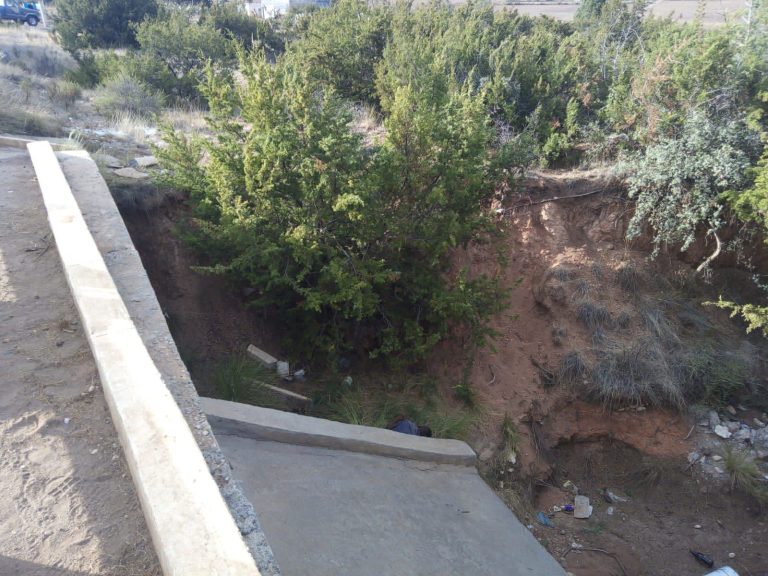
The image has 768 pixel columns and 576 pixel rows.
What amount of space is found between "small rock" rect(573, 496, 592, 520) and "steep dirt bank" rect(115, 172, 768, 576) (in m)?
0.09

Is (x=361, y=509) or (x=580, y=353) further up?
(x=580, y=353)

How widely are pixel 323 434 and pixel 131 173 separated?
15.5 feet

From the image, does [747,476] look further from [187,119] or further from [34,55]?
[34,55]

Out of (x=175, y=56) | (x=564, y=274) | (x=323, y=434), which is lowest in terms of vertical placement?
(x=323, y=434)

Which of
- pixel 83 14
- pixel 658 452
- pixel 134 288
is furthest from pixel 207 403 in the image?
pixel 83 14

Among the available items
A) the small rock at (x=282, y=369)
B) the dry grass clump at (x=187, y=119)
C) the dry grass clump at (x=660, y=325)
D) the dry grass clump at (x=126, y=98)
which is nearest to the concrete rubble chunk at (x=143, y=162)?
the dry grass clump at (x=187, y=119)

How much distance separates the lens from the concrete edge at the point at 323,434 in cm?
472

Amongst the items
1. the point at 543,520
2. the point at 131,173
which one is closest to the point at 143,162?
the point at 131,173

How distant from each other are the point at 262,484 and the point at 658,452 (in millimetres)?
5469

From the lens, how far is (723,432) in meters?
7.07

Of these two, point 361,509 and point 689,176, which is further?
point 689,176

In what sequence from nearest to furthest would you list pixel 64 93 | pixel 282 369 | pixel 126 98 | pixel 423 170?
1. pixel 423 170
2. pixel 282 369
3. pixel 126 98
4. pixel 64 93

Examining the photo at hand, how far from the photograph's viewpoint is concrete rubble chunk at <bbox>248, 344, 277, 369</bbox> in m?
6.81

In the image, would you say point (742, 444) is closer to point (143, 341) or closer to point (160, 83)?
point (143, 341)
